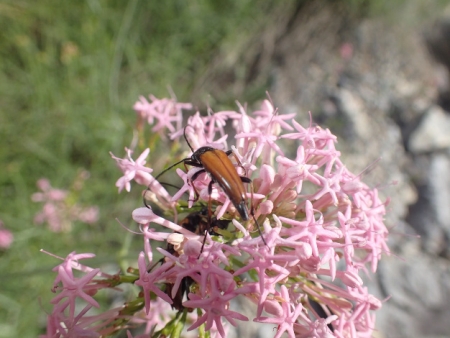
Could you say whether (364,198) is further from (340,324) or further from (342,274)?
(340,324)

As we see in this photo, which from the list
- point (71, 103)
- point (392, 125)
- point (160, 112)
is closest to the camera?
point (160, 112)

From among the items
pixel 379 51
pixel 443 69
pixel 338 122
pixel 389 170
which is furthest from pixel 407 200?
pixel 443 69

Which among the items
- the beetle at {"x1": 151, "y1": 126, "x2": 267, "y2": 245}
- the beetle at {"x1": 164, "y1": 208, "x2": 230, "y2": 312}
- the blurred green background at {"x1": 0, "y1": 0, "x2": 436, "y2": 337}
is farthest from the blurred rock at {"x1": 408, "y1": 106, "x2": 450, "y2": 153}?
the beetle at {"x1": 151, "y1": 126, "x2": 267, "y2": 245}

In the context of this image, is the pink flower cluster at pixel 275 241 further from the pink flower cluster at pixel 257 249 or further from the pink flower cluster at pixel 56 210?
the pink flower cluster at pixel 56 210

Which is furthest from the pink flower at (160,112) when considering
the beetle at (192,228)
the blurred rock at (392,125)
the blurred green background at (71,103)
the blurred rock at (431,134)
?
the blurred rock at (431,134)

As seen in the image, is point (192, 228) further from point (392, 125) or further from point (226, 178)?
point (392, 125)

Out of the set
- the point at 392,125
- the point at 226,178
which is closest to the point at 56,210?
the point at 226,178
